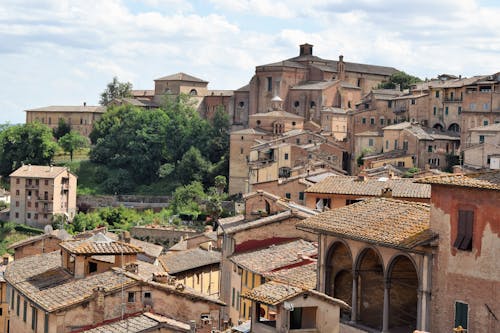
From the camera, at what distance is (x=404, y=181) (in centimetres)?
4097

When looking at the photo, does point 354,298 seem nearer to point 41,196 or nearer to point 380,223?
point 380,223

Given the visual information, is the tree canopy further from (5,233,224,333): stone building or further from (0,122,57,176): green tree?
(5,233,224,333): stone building

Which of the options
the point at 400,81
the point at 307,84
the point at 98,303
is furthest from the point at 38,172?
the point at 98,303

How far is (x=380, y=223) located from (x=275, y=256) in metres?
8.17

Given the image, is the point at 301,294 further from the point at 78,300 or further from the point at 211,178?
→ the point at 211,178

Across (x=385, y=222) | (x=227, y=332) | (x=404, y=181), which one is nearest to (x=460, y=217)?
(x=385, y=222)

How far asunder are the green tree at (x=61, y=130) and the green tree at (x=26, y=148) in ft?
49.5

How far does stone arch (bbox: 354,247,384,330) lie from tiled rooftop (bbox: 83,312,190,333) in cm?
460

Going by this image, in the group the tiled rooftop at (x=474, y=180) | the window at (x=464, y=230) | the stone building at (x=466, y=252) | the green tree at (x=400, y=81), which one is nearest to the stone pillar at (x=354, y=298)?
the stone building at (x=466, y=252)

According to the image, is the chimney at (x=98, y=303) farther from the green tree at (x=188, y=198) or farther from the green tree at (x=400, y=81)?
the green tree at (x=400, y=81)

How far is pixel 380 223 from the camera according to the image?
25.7 metres

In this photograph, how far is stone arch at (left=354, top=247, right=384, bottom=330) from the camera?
26.0 meters

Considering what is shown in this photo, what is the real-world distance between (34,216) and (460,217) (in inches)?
3075

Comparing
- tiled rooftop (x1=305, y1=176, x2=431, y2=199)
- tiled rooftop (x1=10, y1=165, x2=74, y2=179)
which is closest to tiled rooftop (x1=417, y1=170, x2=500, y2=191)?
tiled rooftop (x1=305, y1=176, x2=431, y2=199)
